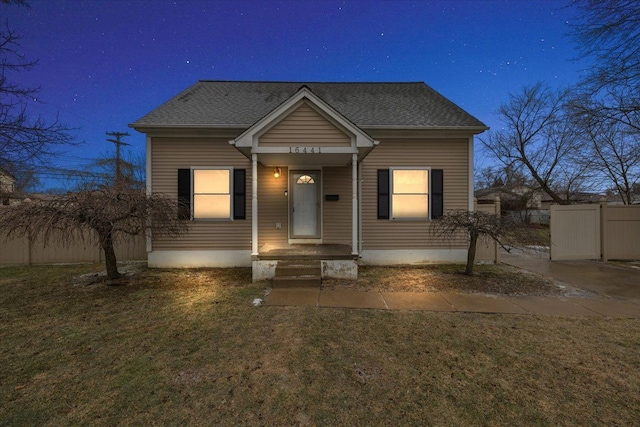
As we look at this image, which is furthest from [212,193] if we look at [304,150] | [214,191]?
[304,150]

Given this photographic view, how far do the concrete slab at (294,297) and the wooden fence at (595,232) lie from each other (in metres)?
8.11

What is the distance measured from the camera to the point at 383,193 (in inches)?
330

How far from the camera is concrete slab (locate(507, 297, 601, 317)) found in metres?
4.50

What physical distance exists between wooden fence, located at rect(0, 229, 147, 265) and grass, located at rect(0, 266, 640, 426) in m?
4.24

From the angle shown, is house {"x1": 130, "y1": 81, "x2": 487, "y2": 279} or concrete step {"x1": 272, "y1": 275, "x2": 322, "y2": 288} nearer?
concrete step {"x1": 272, "y1": 275, "x2": 322, "y2": 288}

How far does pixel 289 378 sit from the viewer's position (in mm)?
2736

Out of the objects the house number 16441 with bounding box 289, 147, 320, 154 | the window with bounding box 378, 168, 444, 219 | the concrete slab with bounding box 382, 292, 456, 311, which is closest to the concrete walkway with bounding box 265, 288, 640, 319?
the concrete slab with bounding box 382, 292, 456, 311

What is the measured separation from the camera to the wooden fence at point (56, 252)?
834 centimetres

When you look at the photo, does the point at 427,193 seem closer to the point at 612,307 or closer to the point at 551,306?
the point at 551,306

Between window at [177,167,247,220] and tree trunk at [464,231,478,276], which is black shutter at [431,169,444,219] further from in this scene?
window at [177,167,247,220]

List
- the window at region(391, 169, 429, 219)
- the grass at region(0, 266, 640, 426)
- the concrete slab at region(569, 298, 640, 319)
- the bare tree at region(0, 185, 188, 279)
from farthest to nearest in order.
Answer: the window at region(391, 169, 429, 219) < the bare tree at region(0, 185, 188, 279) < the concrete slab at region(569, 298, 640, 319) < the grass at region(0, 266, 640, 426)

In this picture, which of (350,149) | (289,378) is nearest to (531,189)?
(350,149)

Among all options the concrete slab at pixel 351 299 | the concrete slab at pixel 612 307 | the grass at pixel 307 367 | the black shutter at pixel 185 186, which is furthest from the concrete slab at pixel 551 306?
the black shutter at pixel 185 186

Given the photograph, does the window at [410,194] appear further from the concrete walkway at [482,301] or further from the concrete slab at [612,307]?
the concrete slab at [612,307]
